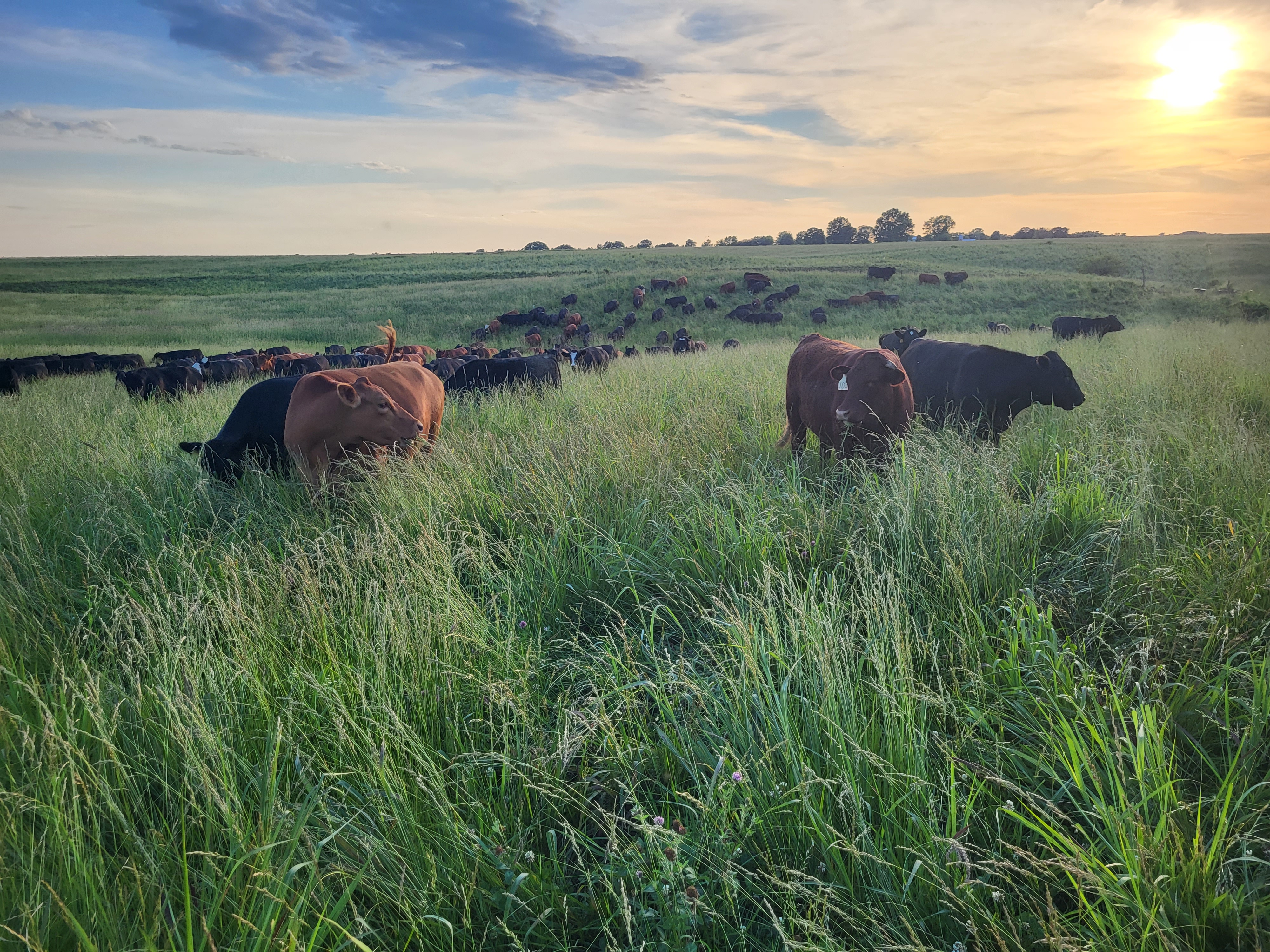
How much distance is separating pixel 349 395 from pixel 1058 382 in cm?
721

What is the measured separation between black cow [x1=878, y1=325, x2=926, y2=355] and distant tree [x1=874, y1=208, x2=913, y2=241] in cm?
10112

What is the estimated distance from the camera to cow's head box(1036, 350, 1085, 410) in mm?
7102

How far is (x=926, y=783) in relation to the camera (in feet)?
6.54

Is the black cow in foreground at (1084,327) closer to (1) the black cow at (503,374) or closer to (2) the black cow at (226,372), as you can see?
(1) the black cow at (503,374)

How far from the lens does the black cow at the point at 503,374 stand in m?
11.6

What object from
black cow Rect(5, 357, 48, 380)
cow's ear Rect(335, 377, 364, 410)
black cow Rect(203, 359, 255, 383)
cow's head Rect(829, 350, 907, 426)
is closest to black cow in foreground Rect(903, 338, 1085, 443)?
cow's head Rect(829, 350, 907, 426)

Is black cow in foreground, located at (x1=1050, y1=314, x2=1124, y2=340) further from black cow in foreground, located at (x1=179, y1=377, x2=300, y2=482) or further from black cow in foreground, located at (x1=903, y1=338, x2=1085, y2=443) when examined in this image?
black cow in foreground, located at (x1=179, y1=377, x2=300, y2=482)

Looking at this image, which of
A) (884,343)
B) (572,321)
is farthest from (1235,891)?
(572,321)

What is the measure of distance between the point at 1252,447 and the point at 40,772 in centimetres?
699

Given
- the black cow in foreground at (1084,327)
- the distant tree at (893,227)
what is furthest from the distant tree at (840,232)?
the black cow in foreground at (1084,327)

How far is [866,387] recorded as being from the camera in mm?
5742

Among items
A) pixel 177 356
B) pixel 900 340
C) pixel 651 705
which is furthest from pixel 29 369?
pixel 651 705

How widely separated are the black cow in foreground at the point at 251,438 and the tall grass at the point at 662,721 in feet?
4.80

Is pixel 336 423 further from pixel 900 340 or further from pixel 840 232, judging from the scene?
pixel 840 232
